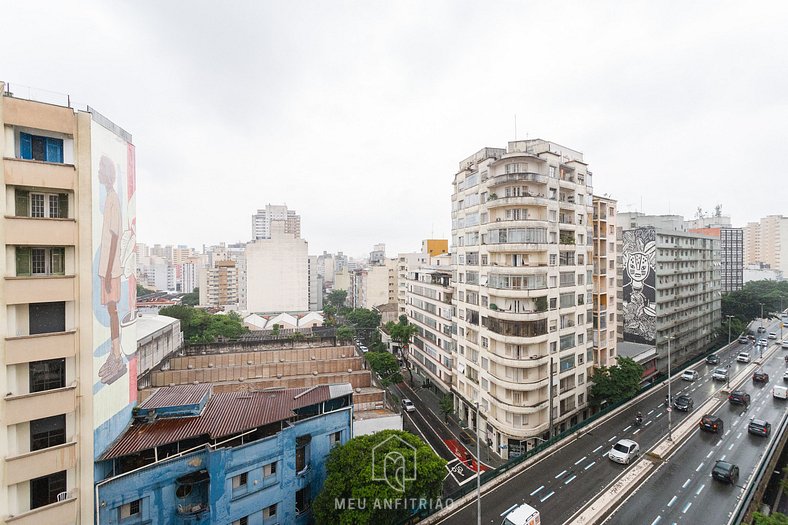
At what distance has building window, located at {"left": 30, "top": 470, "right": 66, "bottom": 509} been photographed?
1795cm

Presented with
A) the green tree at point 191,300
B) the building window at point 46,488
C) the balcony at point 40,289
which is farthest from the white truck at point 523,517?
the green tree at point 191,300

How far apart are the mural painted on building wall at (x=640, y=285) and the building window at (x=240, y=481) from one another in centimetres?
6282

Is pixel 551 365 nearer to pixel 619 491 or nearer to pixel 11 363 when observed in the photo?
pixel 619 491

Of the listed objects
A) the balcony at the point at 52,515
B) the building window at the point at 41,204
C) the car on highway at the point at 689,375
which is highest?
the building window at the point at 41,204

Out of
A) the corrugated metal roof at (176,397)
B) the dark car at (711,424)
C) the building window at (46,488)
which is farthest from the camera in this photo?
the dark car at (711,424)

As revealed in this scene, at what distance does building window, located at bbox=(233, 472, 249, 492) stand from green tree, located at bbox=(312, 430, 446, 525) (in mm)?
4707

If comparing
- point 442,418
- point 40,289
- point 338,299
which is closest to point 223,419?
point 40,289

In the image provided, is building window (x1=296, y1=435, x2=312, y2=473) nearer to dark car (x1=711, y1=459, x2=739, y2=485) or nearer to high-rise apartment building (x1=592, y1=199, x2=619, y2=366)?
dark car (x1=711, y1=459, x2=739, y2=485)

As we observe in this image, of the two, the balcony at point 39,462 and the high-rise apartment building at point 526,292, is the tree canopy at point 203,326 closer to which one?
the high-rise apartment building at point 526,292

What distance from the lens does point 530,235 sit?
1441 inches

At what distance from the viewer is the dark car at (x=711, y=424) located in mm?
36812

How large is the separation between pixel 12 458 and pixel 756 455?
2131 inches

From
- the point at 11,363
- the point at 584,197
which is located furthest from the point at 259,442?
the point at 584,197

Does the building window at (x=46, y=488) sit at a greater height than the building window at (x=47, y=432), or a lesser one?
lesser
